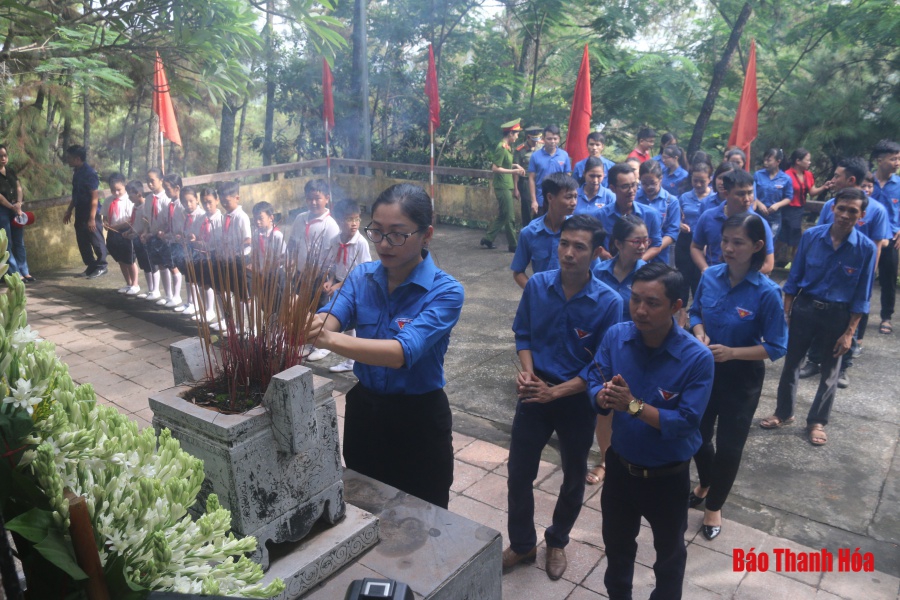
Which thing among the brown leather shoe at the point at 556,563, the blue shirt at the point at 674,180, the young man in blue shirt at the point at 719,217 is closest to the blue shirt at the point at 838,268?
the young man in blue shirt at the point at 719,217

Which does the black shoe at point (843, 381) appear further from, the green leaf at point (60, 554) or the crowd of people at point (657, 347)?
the green leaf at point (60, 554)

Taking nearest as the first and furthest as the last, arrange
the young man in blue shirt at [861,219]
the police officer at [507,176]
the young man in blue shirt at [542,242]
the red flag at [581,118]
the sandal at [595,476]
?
the sandal at [595,476] < the young man in blue shirt at [542,242] < the young man in blue shirt at [861,219] < the red flag at [581,118] < the police officer at [507,176]

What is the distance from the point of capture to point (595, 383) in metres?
3.10

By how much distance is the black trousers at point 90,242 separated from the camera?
9.02 metres

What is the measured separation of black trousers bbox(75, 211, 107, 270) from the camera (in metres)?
9.02

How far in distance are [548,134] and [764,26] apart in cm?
700

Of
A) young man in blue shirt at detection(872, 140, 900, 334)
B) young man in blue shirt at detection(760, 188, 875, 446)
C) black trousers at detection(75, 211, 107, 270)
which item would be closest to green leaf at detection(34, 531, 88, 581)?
young man in blue shirt at detection(760, 188, 875, 446)

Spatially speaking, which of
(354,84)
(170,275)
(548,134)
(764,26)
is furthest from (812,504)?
(354,84)

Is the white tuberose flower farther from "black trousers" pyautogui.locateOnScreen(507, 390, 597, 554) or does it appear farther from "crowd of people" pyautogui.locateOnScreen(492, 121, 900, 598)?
"black trousers" pyautogui.locateOnScreen(507, 390, 597, 554)

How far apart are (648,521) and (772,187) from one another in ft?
21.0

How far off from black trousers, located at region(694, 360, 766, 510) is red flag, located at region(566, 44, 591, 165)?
444 cm

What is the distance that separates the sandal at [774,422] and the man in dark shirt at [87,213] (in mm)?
7874

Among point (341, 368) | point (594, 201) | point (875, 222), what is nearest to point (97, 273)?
point (341, 368)

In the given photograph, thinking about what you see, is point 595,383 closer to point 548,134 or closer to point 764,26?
point 548,134
